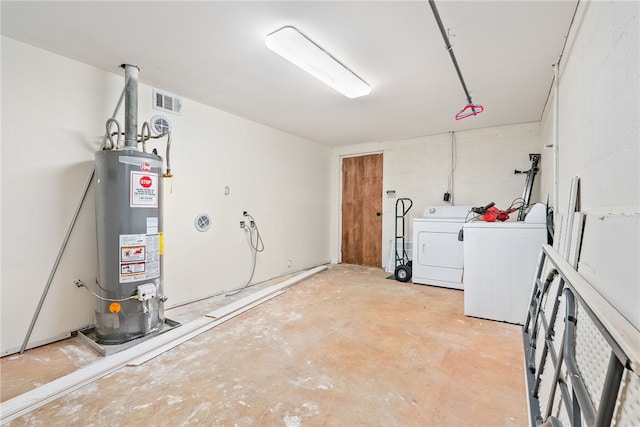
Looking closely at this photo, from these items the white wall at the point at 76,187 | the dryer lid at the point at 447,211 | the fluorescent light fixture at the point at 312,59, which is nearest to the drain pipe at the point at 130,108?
the white wall at the point at 76,187

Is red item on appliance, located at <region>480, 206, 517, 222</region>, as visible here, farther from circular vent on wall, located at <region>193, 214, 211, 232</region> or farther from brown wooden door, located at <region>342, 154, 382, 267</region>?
circular vent on wall, located at <region>193, 214, 211, 232</region>

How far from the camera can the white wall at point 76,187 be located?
84.8 inches

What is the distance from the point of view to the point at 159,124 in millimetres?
3014

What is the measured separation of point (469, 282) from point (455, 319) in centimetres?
42

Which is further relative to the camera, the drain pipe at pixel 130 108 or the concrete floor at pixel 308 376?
the drain pipe at pixel 130 108

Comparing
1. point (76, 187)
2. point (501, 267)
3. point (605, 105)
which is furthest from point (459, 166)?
point (76, 187)

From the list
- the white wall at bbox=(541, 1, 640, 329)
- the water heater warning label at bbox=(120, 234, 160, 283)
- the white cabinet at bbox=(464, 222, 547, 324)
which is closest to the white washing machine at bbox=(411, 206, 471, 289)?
the white cabinet at bbox=(464, 222, 547, 324)

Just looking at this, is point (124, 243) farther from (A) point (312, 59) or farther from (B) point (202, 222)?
(A) point (312, 59)

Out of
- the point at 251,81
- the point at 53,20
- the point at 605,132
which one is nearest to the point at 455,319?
the point at 605,132

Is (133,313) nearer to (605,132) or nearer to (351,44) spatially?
(351,44)

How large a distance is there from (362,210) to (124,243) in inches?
163

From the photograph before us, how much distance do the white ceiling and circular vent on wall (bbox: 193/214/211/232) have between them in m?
1.23

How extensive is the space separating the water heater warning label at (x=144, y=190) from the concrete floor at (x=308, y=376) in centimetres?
121

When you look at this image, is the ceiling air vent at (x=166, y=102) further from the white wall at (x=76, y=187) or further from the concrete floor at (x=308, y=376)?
the concrete floor at (x=308, y=376)
